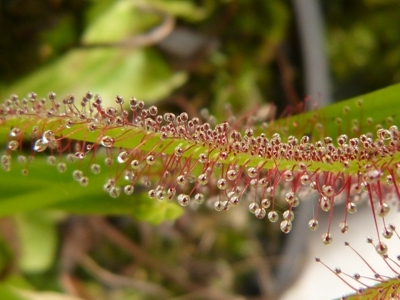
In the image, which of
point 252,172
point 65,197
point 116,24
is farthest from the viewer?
point 116,24

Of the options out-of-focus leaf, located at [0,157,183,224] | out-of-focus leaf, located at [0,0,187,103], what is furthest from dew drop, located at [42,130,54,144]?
out-of-focus leaf, located at [0,0,187,103]

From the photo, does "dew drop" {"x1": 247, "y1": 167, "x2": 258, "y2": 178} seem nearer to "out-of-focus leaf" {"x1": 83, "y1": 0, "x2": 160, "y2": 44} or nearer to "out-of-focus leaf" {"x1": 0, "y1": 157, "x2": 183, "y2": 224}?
"out-of-focus leaf" {"x1": 0, "y1": 157, "x2": 183, "y2": 224}

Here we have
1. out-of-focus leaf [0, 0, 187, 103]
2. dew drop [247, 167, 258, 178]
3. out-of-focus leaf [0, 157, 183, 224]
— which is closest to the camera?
dew drop [247, 167, 258, 178]

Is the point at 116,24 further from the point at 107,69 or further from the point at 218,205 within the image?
the point at 218,205

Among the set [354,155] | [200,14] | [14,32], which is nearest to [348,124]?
[354,155]

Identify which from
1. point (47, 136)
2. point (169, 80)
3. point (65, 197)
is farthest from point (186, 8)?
point (47, 136)

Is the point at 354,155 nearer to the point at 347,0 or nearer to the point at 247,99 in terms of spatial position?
the point at 247,99

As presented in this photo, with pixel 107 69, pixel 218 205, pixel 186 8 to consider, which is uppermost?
pixel 186 8

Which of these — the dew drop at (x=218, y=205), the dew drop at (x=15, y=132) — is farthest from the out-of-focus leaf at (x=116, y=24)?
the dew drop at (x=218, y=205)

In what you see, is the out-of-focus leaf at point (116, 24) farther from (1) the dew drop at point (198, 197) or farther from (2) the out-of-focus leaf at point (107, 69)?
(1) the dew drop at point (198, 197)
